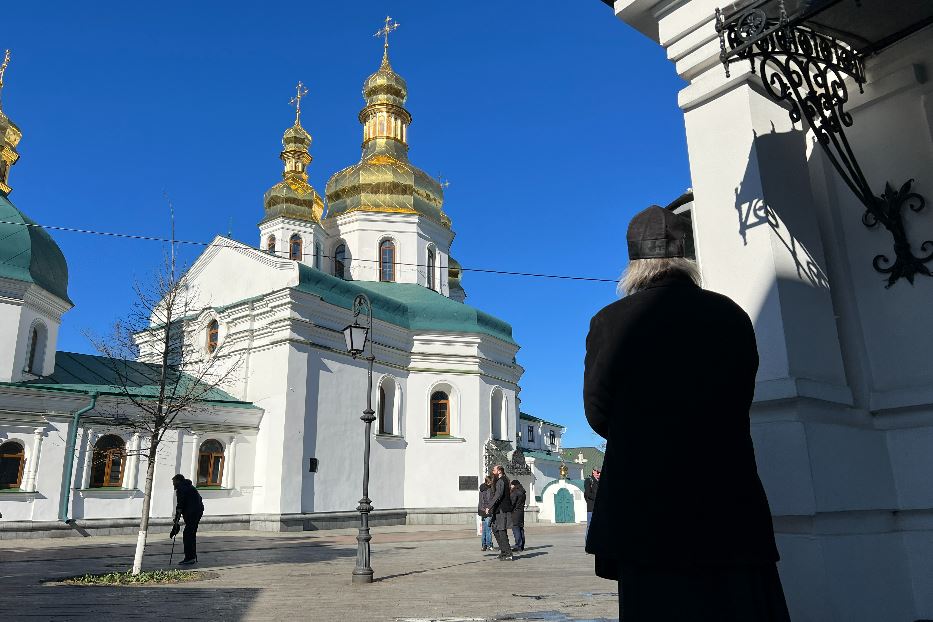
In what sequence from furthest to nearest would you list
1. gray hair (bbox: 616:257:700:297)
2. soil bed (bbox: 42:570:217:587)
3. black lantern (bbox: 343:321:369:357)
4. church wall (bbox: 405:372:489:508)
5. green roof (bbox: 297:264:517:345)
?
church wall (bbox: 405:372:489:508)
green roof (bbox: 297:264:517:345)
black lantern (bbox: 343:321:369:357)
soil bed (bbox: 42:570:217:587)
gray hair (bbox: 616:257:700:297)

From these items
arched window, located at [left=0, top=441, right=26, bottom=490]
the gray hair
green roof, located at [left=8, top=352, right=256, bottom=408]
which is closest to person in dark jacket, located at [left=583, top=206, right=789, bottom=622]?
the gray hair

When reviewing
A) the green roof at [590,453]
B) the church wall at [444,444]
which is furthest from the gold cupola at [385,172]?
the green roof at [590,453]

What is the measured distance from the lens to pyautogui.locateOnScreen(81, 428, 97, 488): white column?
1865 centimetres

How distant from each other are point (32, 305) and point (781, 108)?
70.4 feet

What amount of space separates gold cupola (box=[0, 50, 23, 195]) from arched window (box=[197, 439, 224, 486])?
9.90 metres

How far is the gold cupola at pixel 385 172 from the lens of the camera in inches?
1259

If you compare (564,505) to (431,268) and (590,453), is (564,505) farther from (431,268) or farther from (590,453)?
(590,453)

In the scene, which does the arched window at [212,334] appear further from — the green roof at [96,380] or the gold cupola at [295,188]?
the gold cupola at [295,188]

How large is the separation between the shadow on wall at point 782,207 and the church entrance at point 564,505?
26754mm

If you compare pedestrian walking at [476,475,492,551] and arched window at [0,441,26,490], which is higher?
arched window at [0,441,26,490]

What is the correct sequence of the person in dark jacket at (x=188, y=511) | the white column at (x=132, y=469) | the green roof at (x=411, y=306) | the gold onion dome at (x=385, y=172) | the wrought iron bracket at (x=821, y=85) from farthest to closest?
1. the gold onion dome at (x=385, y=172)
2. the green roof at (x=411, y=306)
3. the white column at (x=132, y=469)
4. the person in dark jacket at (x=188, y=511)
5. the wrought iron bracket at (x=821, y=85)

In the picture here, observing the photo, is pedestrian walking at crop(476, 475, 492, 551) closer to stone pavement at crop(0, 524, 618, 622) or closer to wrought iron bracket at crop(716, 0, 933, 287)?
stone pavement at crop(0, 524, 618, 622)

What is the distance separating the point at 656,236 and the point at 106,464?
20316 mm

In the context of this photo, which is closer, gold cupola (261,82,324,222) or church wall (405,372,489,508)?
church wall (405,372,489,508)
